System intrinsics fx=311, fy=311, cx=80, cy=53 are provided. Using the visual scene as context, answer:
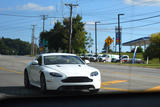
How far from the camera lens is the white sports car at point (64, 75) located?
867cm

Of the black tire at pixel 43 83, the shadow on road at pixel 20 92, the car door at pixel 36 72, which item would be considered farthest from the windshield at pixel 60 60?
the shadow on road at pixel 20 92

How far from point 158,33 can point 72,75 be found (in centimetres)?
5125

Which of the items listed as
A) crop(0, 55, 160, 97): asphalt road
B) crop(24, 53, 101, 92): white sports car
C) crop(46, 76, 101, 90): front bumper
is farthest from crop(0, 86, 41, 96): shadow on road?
crop(46, 76, 101, 90): front bumper

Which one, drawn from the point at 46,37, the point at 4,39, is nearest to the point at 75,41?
the point at 46,37

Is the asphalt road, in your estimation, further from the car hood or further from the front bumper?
the car hood

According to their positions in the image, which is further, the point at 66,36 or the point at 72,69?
the point at 66,36

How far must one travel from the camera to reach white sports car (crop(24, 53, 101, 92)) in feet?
28.5

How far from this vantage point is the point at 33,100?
2934 mm

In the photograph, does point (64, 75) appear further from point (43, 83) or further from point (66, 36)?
point (66, 36)

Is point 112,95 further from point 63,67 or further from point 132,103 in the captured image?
point 63,67

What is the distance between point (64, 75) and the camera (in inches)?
344

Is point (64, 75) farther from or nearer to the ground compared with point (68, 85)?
farther from the ground

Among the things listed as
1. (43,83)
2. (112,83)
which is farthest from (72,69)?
(112,83)

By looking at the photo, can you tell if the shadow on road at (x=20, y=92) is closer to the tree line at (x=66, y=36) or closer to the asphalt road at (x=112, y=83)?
the asphalt road at (x=112, y=83)
